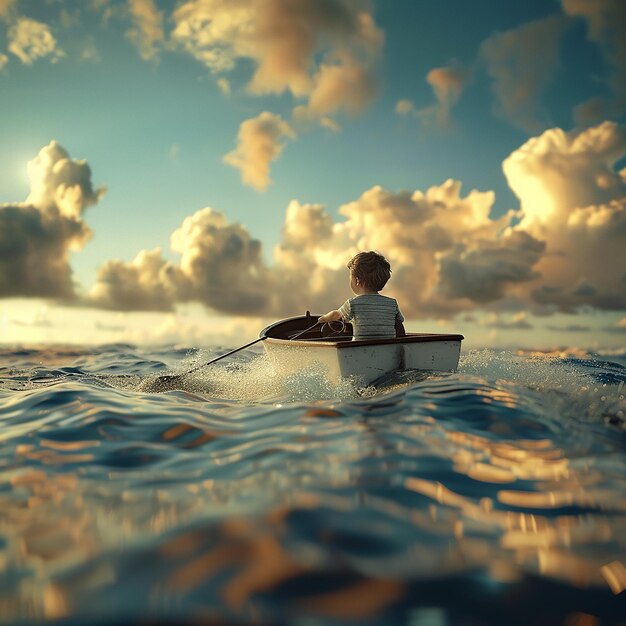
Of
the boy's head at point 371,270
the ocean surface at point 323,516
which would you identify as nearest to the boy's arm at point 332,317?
the boy's head at point 371,270

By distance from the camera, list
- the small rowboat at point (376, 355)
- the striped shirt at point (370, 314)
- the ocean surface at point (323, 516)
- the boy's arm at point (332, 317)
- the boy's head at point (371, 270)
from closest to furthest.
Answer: the ocean surface at point (323, 516) → the small rowboat at point (376, 355) → the striped shirt at point (370, 314) → the boy's head at point (371, 270) → the boy's arm at point (332, 317)

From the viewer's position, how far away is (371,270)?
25.1 feet

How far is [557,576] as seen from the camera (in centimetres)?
189

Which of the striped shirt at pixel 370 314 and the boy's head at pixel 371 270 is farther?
the boy's head at pixel 371 270

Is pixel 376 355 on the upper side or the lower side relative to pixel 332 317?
lower

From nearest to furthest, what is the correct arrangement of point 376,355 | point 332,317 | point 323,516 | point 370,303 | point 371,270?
point 323,516
point 376,355
point 370,303
point 371,270
point 332,317

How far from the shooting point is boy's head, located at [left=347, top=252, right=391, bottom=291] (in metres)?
7.65

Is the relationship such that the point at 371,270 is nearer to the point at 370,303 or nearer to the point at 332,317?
the point at 370,303

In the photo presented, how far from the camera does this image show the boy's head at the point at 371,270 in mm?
7648

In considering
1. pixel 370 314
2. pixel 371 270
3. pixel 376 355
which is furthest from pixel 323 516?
pixel 371 270

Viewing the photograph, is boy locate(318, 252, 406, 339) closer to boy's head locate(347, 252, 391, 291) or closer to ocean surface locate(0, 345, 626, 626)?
boy's head locate(347, 252, 391, 291)

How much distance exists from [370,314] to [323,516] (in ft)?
17.6

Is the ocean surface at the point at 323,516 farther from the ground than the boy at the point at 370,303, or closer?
closer

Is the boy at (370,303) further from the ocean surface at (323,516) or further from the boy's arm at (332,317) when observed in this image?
the ocean surface at (323,516)
